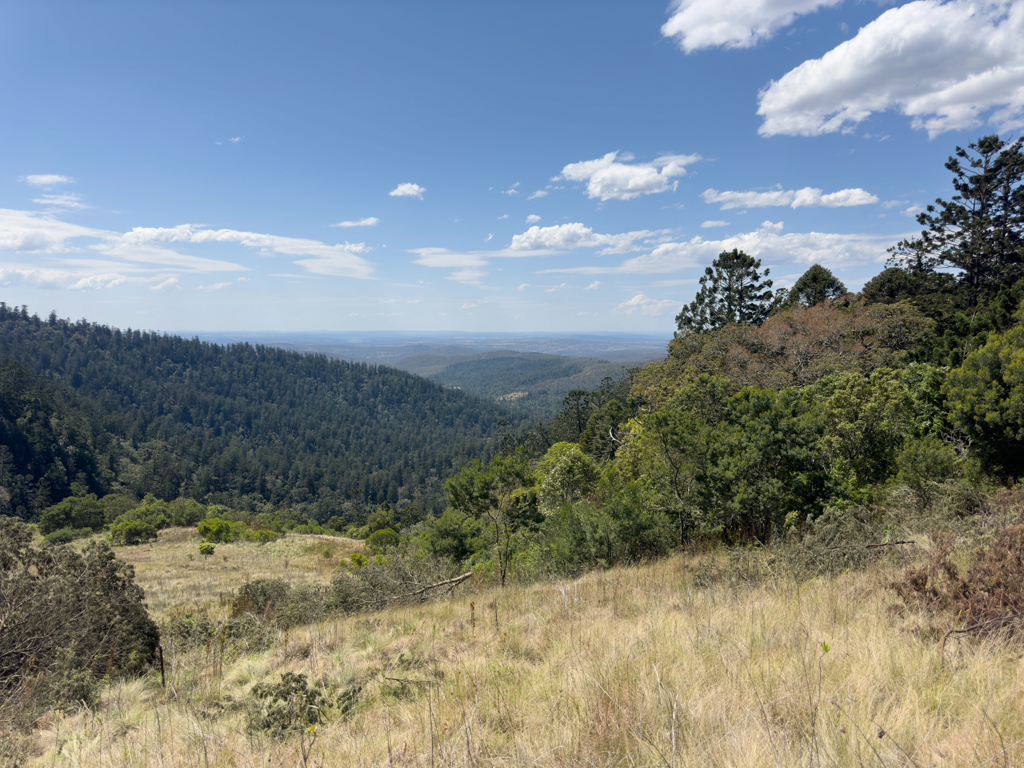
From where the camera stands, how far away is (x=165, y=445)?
12888 centimetres

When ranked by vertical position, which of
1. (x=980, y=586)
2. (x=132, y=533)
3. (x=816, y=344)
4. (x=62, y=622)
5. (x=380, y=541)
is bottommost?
(x=380, y=541)

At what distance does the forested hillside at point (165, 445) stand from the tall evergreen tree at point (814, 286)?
35259mm

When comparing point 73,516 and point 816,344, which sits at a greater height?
point 816,344

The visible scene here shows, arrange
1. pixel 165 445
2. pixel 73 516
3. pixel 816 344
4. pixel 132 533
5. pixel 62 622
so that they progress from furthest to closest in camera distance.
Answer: pixel 165 445 → pixel 73 516 → pixel 132 533 → pixel 816 344 → pixel 62 622

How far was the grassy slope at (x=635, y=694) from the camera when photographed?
216 centimetres

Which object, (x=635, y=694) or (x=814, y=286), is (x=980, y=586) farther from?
(x=814, y=286)

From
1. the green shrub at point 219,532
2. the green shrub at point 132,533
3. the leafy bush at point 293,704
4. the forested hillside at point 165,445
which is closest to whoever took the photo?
the leafy bush at point 293,704

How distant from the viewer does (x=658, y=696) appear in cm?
265

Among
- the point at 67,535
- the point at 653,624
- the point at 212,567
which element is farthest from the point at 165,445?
the point at 653,624

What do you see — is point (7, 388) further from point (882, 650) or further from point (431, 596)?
point (882, 650)

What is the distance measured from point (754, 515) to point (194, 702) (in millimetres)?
10817

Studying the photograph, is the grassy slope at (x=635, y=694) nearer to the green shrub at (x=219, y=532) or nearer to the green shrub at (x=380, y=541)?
the green shrub at (x=380, y=541)

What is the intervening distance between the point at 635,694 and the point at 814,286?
158ft

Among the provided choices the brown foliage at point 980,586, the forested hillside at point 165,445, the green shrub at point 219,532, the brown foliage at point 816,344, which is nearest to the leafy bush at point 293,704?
the brown foliage at point 980,586
